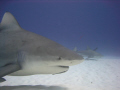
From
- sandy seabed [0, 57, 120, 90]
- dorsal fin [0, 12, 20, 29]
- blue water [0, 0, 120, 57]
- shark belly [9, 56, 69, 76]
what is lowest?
sandy seabed [0, 57, 120, 90]

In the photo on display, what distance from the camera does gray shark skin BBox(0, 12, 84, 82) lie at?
176 cm

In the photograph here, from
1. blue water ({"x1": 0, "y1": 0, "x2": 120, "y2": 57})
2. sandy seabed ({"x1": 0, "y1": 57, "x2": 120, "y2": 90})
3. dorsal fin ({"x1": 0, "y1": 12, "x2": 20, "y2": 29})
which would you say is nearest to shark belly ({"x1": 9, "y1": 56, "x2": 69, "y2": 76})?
sandy seabed ({"x1": 0, "y1": 57, "x2": 120, "y2": 90})

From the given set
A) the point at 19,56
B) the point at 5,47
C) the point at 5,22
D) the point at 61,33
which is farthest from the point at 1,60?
the point at 61,33

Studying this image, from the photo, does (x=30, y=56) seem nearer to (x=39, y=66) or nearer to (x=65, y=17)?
(x=39, y=66)

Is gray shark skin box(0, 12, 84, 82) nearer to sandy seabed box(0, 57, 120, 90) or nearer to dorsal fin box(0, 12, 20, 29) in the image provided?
dorsal fin box(0, 12, 20, 29)

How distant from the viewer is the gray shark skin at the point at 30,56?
5.78 ft

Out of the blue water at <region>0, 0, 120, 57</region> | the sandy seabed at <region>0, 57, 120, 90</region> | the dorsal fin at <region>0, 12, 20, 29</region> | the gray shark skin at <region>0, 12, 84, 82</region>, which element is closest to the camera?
the gray shark skin at <region>0, 12, 84, 82</region>

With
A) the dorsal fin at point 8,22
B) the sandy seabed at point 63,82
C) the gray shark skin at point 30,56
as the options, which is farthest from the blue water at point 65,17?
the gray shark skin at point 30,56

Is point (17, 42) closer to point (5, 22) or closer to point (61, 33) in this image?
point (5, 22)

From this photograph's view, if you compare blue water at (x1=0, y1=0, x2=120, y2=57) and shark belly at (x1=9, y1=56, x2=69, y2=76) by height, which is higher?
blue water at (x1=0, y1=0, x2=120, y2=57)

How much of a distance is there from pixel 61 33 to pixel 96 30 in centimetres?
2082

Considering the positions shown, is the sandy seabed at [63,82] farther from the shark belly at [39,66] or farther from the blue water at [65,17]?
the blue water at [65,17]

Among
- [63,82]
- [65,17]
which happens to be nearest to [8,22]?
[63,82]

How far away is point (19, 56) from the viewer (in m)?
2.00
